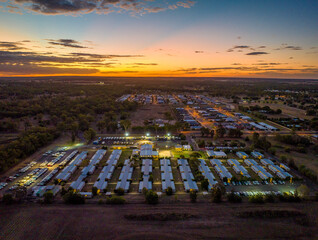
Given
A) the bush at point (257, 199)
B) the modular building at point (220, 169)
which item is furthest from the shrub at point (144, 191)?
the bush at point (257, 199)

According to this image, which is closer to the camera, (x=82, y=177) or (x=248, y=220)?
(x=248, y=220)

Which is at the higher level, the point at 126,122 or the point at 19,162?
the point at 126,122

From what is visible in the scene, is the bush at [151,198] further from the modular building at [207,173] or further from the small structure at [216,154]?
the small structure at [216,154]

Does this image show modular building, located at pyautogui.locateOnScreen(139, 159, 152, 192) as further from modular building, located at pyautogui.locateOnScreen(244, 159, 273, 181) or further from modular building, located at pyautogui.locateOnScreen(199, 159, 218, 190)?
modular building, located at pyautogui.locateOnScreen(244, 159, 273, 181)

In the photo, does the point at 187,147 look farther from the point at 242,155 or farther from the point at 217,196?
the point at 217,196

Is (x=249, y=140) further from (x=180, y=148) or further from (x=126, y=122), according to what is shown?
(x=126, y=122)

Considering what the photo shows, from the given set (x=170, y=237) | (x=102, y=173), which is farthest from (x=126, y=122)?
(x=170, y=237)
